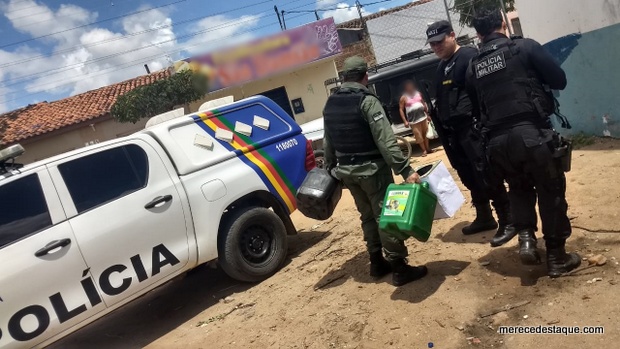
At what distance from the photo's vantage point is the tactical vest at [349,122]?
3.66m

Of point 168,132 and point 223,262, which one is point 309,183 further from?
point 168,132

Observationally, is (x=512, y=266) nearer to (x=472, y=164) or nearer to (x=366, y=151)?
(x=472, y=164)

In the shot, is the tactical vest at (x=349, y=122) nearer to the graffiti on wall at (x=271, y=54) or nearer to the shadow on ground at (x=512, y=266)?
the shadow on ground at (x=512, y=266)

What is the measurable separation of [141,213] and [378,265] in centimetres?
204

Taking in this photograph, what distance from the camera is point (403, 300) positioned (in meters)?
3.61

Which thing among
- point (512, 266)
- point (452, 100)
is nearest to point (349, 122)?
point (452, 100)

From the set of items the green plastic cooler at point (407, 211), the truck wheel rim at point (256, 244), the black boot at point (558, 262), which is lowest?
the black boot at point (558, 262)

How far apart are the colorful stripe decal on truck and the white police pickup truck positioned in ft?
0.04

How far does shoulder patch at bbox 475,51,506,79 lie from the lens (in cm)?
317

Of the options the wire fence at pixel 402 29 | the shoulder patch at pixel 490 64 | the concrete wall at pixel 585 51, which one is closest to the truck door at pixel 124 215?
the shoulder patch at pixel 490 64

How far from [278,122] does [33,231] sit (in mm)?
2649

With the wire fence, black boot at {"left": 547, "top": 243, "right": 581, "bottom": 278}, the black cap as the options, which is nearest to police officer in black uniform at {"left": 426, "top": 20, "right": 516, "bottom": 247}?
the black cap

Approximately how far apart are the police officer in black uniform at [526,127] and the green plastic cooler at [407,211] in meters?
0.56

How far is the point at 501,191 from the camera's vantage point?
4207 millimetres
